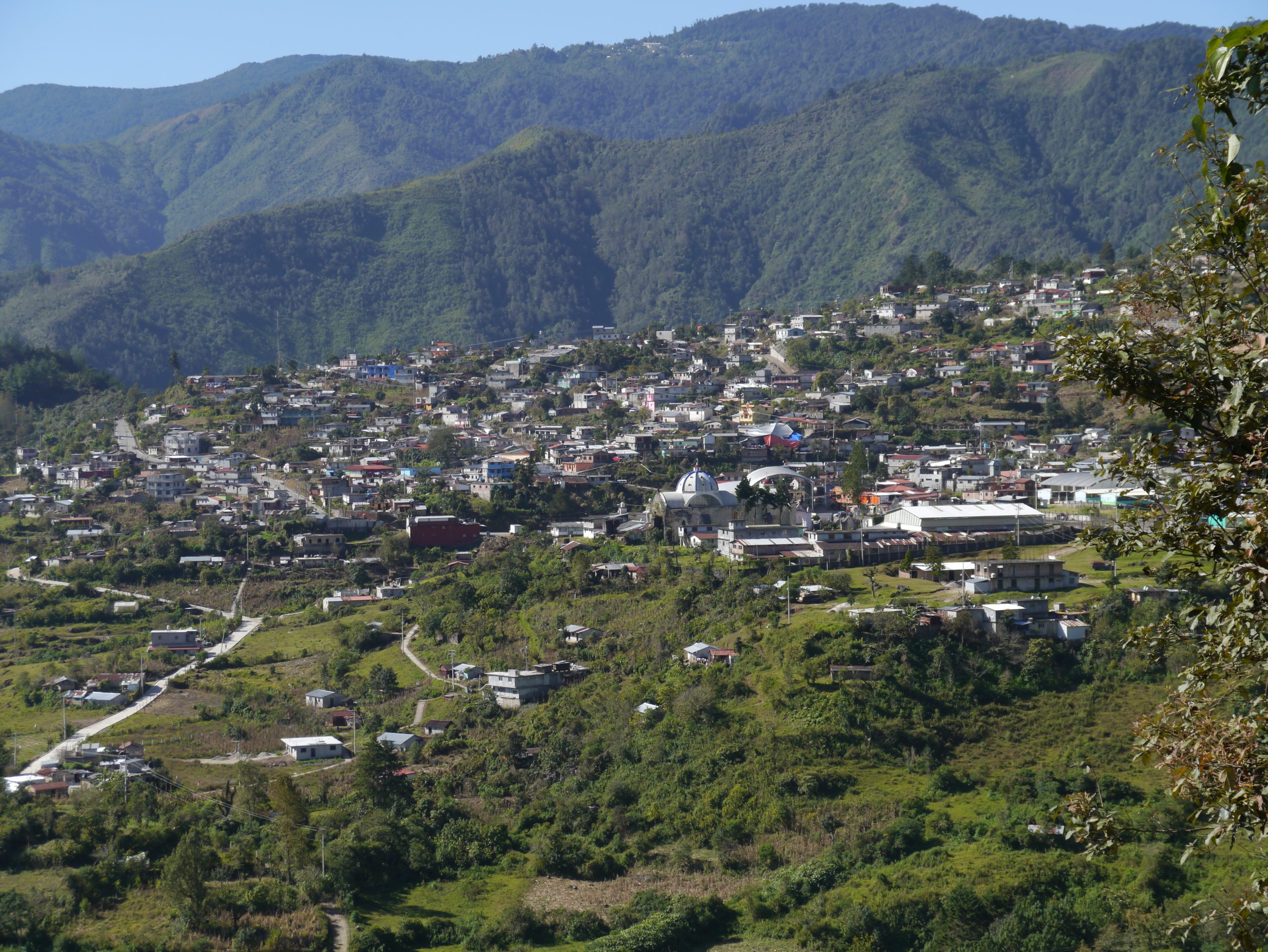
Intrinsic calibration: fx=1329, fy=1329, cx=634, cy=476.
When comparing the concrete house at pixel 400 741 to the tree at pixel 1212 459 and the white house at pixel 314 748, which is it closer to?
the white house at pixel 314 748

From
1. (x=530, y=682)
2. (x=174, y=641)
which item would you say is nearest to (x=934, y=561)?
(x=530, y=682)

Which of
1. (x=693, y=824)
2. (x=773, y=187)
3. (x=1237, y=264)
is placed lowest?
(x=693, y=824)

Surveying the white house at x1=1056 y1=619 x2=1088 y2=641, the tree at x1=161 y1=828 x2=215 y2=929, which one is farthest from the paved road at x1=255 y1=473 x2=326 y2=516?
the white house at x1=1056 y1=619 x2=1088 y2=641

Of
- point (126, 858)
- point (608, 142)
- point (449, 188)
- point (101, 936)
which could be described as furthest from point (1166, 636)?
point (608, 142)

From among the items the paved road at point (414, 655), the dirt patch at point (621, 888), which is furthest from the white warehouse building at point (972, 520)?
the dirt patch at point (621, 888)

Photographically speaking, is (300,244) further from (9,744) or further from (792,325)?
(9,744)
